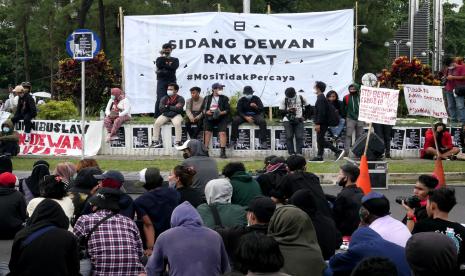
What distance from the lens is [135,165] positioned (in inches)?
839

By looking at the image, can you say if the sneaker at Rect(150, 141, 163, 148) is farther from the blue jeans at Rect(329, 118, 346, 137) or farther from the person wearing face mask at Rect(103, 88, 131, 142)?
the blue jeans at Rect(329, 118, 346, 137)

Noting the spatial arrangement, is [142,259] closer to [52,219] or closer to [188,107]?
[52,219]

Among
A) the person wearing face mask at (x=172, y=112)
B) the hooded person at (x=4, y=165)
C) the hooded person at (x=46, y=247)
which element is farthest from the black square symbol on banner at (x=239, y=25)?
the hooded person at (x=46, y=247)

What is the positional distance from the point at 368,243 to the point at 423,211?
73.9 inches

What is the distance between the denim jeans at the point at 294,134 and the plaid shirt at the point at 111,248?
46.8 feet

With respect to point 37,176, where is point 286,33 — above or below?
above

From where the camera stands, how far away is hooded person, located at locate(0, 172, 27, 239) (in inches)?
492

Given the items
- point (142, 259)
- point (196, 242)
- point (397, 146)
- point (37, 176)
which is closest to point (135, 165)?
point (397, 146)

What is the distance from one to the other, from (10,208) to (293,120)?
10973mm

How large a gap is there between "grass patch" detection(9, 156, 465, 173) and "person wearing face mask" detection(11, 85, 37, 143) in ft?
5.37

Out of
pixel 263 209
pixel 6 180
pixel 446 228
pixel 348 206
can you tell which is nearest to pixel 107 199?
pixel 263 209

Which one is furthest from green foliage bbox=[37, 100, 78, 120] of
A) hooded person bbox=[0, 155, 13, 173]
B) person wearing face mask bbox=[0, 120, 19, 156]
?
hooded person bbox=[0, 155, 13, 173]

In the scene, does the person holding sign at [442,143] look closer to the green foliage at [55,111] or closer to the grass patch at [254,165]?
the grass patch at [254,165]

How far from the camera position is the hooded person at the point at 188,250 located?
24.7 ft
